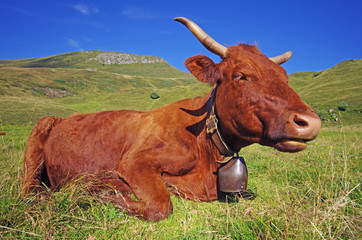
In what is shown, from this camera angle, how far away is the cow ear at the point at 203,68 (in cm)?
320

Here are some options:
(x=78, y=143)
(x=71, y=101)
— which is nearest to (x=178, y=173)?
(x=78, y=143)

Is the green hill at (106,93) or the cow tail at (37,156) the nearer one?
the cow tail at (37,156)

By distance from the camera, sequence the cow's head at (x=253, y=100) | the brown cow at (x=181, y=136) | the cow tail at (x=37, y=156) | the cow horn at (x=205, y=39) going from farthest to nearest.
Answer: the cow tail at (x=37, y=156) < the cow horn at (x=205, y=39) < the brown cow at (x=181, y=136) < the cow's head at (x=253, y=100)

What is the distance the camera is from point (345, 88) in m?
32.2

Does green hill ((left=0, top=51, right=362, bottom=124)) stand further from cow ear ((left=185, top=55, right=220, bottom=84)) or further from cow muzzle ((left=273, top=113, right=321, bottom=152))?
cow muzzle ((left=273, top=113, right=321, bottom=152))

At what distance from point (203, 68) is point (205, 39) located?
0.46 metres

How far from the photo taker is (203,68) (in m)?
3.27

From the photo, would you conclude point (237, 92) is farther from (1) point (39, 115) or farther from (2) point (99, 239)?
(1) point (39, 115)

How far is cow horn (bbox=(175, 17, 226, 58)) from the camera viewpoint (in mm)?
3293

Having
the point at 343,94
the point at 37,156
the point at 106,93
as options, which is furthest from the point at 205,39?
the point at 106,93

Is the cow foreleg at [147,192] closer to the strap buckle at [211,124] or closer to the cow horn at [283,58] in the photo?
the strap buckle at [211,124]

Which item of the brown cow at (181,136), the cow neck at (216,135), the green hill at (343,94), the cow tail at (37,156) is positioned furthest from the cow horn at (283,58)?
the green hill at (343,94)

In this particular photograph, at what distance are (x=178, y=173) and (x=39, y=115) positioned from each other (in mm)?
21996

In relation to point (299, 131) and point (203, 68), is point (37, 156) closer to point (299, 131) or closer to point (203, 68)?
point (203, 68)
